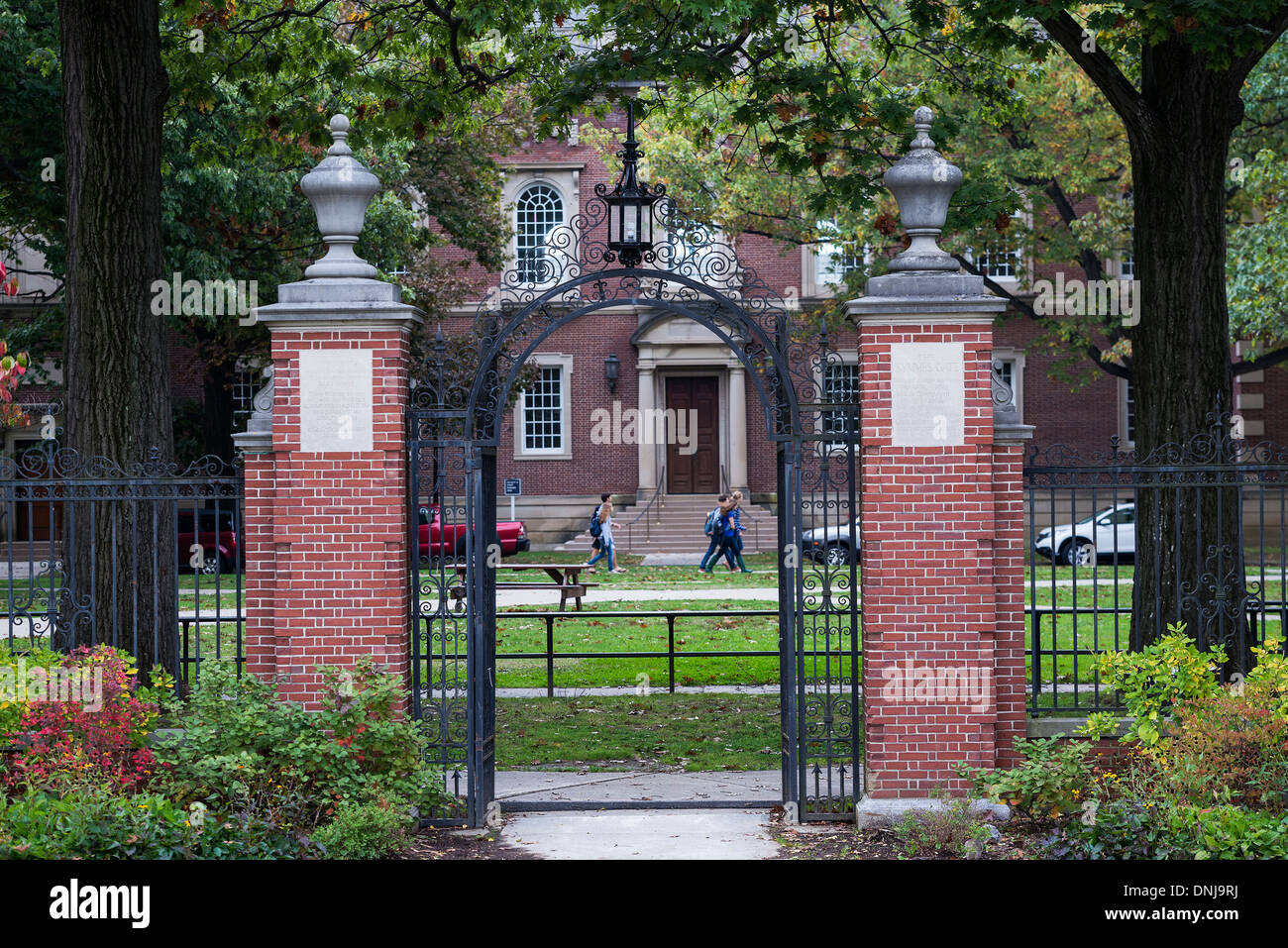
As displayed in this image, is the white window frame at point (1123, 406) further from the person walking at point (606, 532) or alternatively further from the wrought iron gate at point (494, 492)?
the wrought iron gate at point (494, 492)

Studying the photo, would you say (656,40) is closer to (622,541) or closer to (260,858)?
(260,858)

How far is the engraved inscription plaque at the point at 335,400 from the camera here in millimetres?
7531

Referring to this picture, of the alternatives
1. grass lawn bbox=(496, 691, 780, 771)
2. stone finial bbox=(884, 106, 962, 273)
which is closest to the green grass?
grass lawn bbox=(496, 691, 780, 771)

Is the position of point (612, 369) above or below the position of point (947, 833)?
above

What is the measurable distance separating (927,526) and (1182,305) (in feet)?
9.61

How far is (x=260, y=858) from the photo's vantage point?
21.2 feet

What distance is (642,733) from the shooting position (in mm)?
10547

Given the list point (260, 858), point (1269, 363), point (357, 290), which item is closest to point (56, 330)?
point (357, 290)

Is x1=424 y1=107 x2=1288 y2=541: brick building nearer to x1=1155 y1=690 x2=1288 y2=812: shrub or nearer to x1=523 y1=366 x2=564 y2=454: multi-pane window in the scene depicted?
x1=523 y1=366 x2=564 y2=454: multi-pane window

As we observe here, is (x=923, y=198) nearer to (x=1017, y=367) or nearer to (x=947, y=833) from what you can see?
(x=947, y=833)

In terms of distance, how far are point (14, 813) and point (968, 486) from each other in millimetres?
5396

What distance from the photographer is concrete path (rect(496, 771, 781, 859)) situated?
281 inches

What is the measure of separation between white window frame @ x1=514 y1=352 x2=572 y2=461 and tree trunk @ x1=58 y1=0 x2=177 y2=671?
22.8 m

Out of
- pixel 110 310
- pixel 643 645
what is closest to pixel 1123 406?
pixel 643 645
